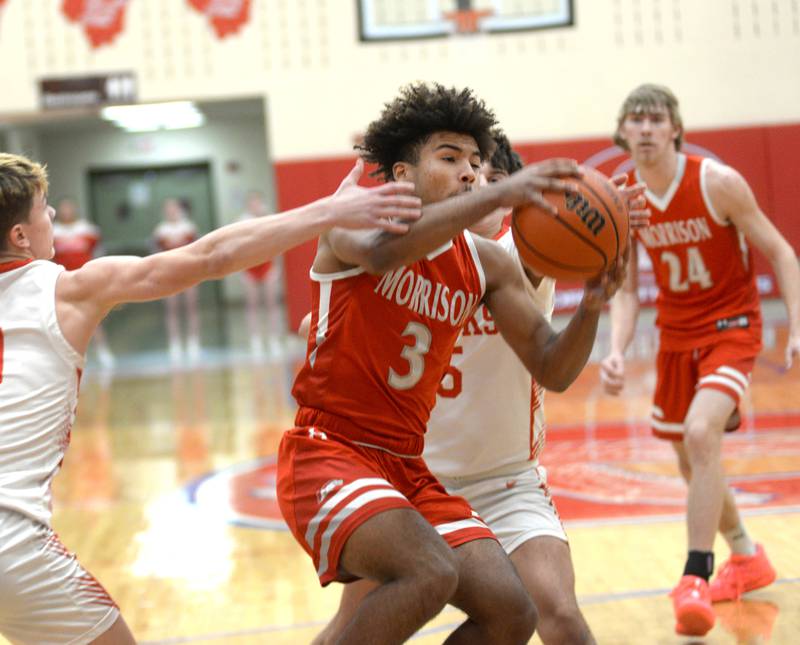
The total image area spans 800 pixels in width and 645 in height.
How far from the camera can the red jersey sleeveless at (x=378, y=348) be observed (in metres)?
2.96

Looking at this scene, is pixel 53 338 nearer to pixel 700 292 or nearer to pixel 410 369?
pixel 410 369

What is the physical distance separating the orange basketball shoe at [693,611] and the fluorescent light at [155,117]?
47.9ft

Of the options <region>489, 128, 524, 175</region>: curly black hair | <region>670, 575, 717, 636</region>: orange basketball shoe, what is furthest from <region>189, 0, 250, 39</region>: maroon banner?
<region>670, 575, 717, 636</region>: orange basketball shoe

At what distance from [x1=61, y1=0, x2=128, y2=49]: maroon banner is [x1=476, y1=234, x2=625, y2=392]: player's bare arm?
41.4ft

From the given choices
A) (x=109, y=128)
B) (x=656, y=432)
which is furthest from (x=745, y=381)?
(x=109, y=128)

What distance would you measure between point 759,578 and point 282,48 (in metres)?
11.5

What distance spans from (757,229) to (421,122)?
209 cm

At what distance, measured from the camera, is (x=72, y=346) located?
9.16 feet

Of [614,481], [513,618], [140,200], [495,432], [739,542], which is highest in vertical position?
[140,200]

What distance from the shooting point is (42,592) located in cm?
266

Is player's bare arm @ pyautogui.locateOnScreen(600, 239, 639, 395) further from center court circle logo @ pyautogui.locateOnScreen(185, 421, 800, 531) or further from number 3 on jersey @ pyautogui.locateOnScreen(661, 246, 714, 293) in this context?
center court circle logo @ pyautogui.locateOnScreen(185, 421, 800, 531)

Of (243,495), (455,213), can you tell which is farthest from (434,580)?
(243,495)

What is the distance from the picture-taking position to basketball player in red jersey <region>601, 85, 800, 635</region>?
4559 mm

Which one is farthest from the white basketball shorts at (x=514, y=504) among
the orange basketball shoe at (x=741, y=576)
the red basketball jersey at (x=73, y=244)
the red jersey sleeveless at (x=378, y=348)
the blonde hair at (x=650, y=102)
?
the red basketball jersey at (x=73, y=244)
